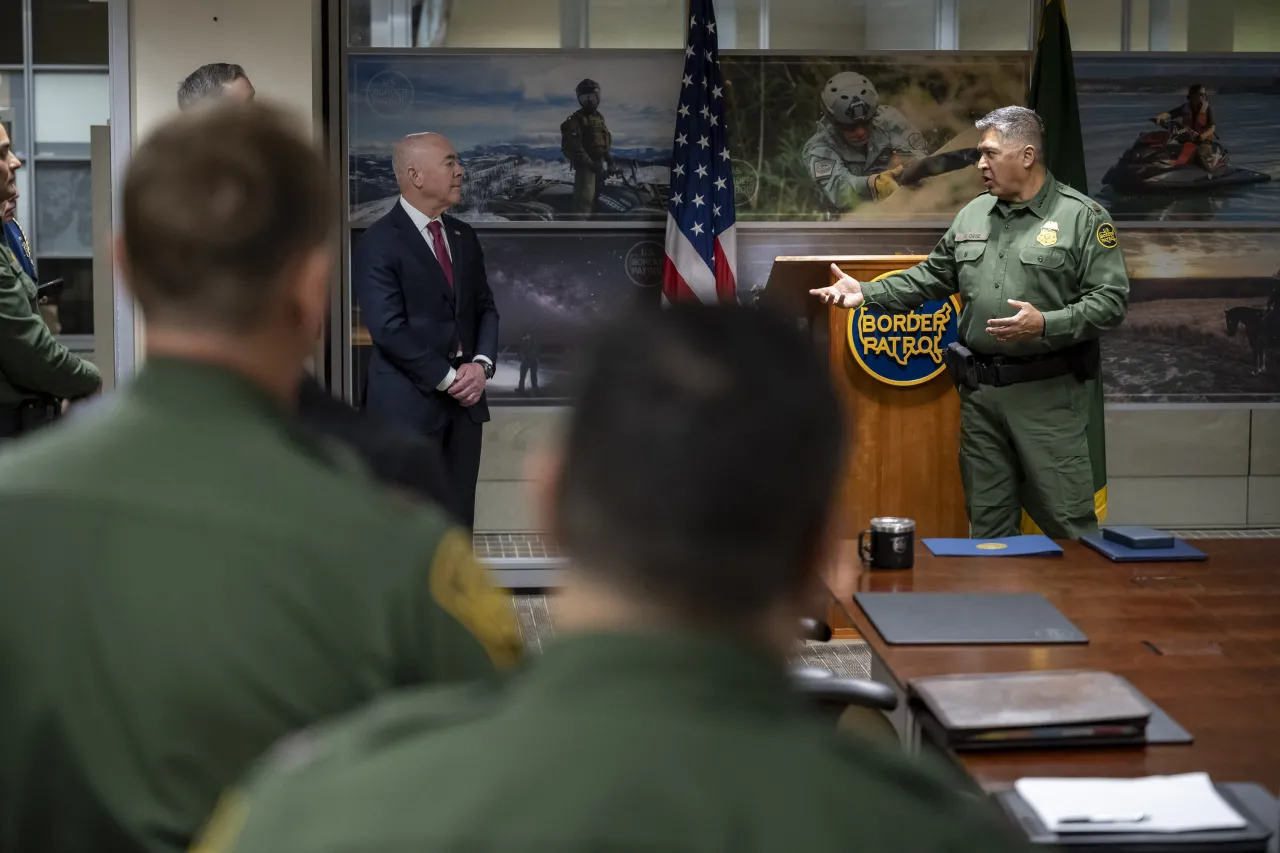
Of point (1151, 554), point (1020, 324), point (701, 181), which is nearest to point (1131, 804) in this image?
point (1151, 554)

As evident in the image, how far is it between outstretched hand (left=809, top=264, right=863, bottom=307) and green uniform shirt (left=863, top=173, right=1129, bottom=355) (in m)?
0.05

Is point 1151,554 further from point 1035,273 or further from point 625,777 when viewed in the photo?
point 625,777

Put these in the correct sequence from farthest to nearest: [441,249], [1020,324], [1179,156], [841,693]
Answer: [1179,156] → [441,249] → [1020,324] → [841,693]

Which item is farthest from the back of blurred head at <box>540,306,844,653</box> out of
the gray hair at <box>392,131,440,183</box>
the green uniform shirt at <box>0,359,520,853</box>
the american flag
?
the american flag

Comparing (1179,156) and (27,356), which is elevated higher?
(1179,156)

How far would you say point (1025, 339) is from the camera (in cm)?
462

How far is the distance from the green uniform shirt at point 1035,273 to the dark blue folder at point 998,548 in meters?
1.52

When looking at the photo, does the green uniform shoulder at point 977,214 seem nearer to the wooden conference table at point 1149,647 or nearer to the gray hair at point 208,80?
the wooden conference table at point 1149,647

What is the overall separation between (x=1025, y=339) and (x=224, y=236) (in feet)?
12.4

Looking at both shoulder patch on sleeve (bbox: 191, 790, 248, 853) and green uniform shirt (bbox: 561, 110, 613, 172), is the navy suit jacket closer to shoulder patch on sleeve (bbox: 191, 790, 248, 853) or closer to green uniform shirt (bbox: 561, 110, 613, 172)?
green uniform shirt (bbox: 561, 110, 613, 172)

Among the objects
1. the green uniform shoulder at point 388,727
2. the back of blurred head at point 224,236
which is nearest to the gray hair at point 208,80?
the back of blurred head at point 224,236

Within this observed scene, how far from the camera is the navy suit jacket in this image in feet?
16.9

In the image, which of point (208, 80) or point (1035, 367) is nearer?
point (208, 80)

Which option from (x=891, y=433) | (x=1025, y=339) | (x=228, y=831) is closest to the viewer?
(x=228, y=831)
